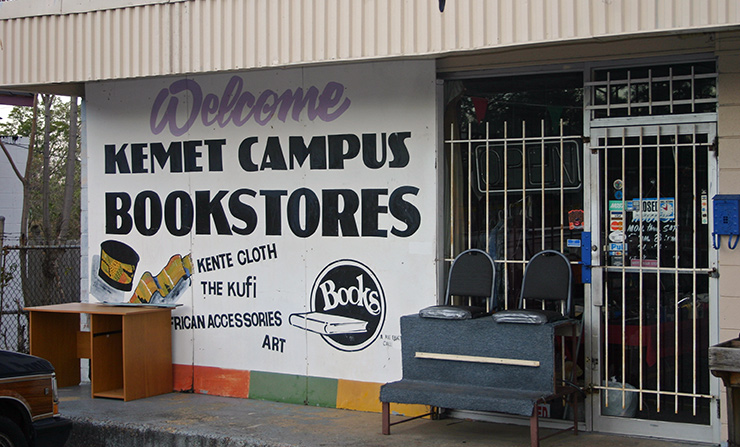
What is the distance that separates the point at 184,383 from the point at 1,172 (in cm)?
1070

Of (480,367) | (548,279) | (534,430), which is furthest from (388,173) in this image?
(534,430)

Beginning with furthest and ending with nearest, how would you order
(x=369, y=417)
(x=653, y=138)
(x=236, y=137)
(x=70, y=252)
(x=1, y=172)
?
(x=1, y=172)
(x=70, y=252)
(x=236, y=137)
(x=369, y=417)
(x=653, y=138)

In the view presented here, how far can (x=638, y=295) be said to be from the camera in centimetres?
646

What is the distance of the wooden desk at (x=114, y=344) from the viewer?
7.92 meters

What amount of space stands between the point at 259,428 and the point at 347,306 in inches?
52.9

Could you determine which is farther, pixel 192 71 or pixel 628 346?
pixel 192 71

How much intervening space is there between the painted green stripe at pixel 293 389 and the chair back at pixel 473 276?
1538mm

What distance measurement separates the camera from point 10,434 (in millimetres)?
5547

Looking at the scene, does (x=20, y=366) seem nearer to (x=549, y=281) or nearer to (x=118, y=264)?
(x=118, y=264)

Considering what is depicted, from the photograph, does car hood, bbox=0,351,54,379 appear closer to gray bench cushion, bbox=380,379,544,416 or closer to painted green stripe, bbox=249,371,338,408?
painted green stripe, bbox=249,371,338,408

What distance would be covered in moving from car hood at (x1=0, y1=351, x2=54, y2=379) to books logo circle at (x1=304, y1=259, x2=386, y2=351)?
249 cm

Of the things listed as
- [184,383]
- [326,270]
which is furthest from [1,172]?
[326,270]

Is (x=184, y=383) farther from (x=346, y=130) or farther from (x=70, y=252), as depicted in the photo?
(x=70, y=252)

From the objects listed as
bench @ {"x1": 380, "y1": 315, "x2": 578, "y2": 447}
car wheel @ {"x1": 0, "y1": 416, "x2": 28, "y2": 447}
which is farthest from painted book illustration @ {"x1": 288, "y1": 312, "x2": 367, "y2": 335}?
car wheel @ {"x1": 0, "y1": 416, "x2": 28, "y2": 447}
